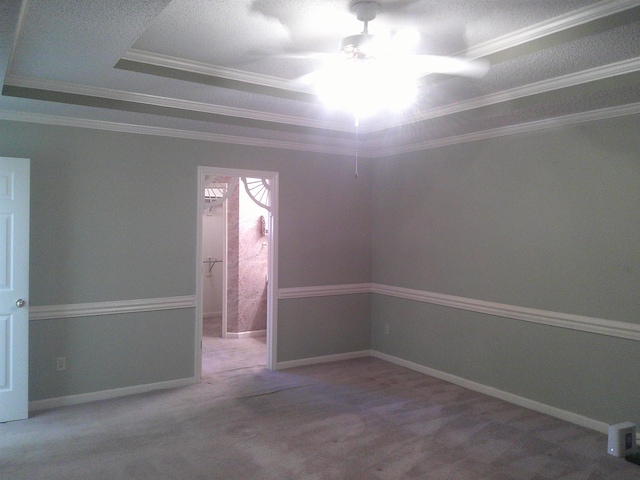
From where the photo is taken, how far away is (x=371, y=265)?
6.02m

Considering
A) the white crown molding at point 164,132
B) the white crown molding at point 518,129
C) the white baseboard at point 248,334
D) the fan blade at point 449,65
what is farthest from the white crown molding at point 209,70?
the white baseboard at point 248,334

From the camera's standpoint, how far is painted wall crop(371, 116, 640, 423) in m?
3.68

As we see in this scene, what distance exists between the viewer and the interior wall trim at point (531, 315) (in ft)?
12.0

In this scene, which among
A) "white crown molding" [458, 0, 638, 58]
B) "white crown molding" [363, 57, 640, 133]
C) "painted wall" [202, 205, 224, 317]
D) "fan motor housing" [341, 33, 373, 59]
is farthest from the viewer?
"painted wall" [202, 205, 224, 317]

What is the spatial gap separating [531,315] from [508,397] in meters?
0.78

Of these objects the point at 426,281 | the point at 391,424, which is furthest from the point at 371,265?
the point at 391,424

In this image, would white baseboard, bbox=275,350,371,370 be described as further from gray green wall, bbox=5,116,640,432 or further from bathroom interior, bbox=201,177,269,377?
bathroom interior, bbox=201,177,269,377

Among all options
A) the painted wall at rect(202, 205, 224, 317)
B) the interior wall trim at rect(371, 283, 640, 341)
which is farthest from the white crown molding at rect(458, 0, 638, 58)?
the painted wall at rect(202, 205, 224, 317)

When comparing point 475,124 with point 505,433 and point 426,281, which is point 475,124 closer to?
point 426,281

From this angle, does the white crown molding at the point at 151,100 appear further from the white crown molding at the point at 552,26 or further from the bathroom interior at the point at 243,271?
the bathroom interior at the point at 243,271

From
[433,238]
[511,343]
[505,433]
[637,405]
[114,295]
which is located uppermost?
[433,238]

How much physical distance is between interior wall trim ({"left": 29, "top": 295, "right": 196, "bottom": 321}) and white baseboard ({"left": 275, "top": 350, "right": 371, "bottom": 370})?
1.23 meters

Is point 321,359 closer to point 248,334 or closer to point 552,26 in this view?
point 248,334

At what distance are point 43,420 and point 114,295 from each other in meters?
1.11
